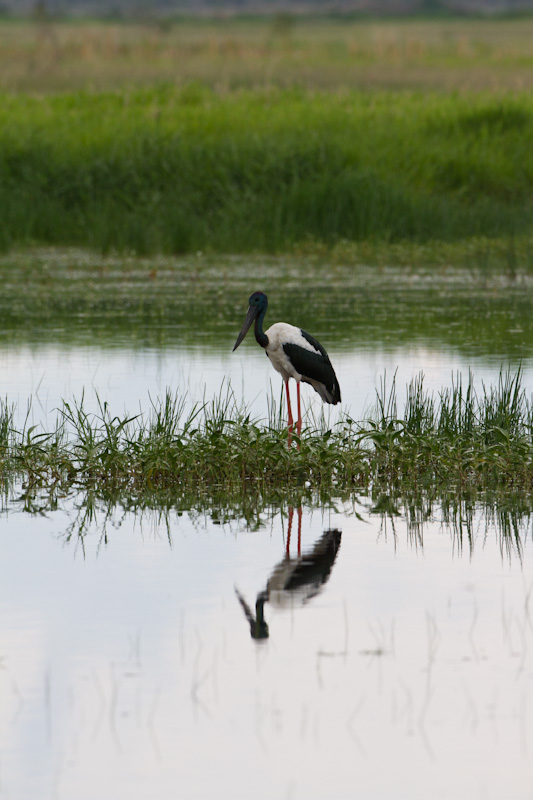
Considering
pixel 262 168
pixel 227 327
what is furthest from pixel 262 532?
pixel 262 168

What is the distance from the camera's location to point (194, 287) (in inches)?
760

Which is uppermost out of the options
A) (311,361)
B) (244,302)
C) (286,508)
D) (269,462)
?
(244,302)

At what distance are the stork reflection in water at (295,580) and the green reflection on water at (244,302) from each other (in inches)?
274

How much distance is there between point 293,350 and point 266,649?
4.23m

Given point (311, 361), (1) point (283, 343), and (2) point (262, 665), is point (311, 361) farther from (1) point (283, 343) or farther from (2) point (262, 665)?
(2) point (262, 665)

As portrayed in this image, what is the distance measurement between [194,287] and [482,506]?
37.5 feet

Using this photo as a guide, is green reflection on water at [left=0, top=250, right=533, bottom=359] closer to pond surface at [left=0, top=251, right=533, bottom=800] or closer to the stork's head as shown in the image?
the stork's head

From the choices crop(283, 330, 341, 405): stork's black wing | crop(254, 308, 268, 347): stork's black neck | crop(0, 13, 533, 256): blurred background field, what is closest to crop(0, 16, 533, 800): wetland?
crop(283, 330, 341, 405): stork's black wing

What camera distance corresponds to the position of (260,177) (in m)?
23.4

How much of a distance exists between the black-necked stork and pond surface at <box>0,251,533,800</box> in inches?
34.0

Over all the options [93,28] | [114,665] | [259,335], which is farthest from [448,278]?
[93,28]

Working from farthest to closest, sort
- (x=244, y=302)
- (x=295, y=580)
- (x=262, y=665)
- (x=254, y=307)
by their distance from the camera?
(x=244, y=302) → (x=254, y=307) → (x=295, y=580) → (x=262, y=665)

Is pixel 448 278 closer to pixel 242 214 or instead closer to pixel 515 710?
pixel 242 214

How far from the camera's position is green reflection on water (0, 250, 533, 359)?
50.8ft
